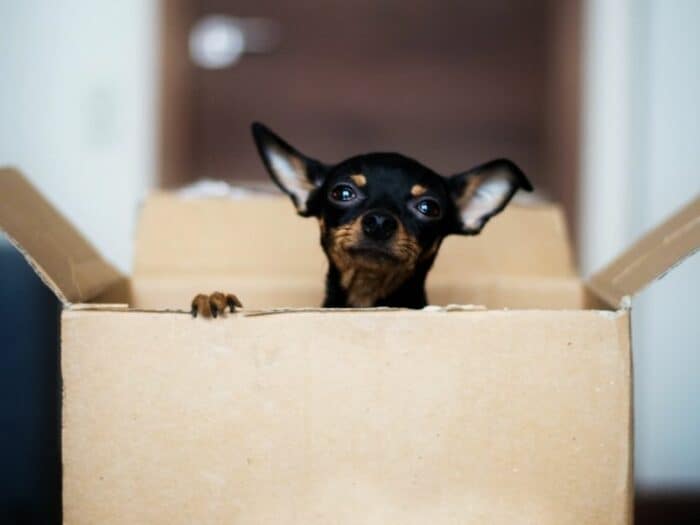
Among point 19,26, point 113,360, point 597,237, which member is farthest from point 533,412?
point 19,26

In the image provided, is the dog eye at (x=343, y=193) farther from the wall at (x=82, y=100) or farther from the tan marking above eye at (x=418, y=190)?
the wall at (x=82, y=100)

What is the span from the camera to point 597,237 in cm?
231

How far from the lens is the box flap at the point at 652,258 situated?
92 centimetres

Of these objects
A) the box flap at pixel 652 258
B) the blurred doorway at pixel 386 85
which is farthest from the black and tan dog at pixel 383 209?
the blurred doorway at pixel 386 85

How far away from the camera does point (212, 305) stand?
2.86 ft

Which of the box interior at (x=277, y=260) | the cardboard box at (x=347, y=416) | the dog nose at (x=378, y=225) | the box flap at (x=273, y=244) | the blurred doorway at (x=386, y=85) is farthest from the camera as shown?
the blurred doorway at (x=386, y=85)

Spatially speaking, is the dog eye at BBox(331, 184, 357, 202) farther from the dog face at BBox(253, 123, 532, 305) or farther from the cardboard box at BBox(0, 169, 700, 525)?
the cardboard box at BBox(0, 169, 700, 525)

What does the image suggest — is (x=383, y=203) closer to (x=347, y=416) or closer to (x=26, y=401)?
(x=347, y=416)

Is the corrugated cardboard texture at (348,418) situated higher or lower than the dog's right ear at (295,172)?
lower

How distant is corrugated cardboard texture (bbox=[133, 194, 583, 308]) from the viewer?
1.39 metres

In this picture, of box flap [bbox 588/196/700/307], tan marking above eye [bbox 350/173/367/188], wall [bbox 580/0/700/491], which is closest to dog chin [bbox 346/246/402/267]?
tan marking above eye [bbox 350/173/367/188]

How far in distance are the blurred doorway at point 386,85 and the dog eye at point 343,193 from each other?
150cm

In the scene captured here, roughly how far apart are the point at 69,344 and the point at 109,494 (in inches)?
6.2

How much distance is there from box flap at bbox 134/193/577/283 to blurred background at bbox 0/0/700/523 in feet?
1.19
